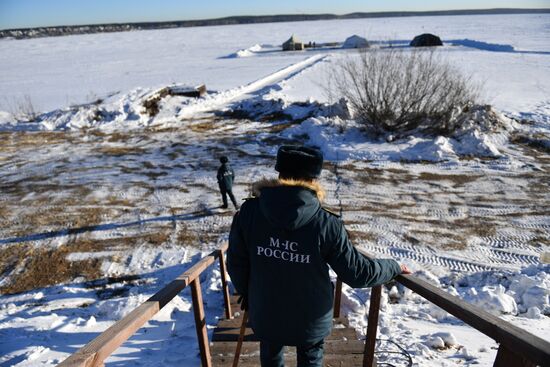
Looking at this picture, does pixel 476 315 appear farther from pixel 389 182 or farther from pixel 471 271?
pixel 389 182

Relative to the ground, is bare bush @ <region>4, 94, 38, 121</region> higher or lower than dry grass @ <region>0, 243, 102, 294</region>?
higher

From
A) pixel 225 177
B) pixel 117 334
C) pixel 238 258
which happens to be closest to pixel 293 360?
pixel 238 258

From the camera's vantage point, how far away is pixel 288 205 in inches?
80.1

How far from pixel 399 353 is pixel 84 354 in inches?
116

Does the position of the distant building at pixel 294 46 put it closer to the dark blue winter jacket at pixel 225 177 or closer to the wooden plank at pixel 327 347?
the dark blue winter jacket at pixel 225 177

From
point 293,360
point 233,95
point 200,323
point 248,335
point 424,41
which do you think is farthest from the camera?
point 424,41

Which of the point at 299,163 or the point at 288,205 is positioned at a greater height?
the point at 299,163

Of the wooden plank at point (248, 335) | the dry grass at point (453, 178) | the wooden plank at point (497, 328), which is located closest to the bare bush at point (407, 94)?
the dry grass at point (453, 178)

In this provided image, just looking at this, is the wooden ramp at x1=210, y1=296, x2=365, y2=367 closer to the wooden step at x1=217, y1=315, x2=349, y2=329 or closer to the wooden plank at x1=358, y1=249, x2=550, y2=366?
the wooden step at x1=217, y1=315, x2=349, y2=329

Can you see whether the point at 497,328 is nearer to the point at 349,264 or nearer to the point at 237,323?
the point at 349,264

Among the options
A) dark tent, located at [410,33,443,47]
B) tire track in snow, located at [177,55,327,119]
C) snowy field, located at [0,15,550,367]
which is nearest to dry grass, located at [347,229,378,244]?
snowy field, located at [0,15,550,367]

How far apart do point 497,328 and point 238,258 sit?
4.44 feet

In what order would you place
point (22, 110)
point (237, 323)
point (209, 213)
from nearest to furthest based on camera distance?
point (237, 323)
point (209, 213)
point (22, 110)

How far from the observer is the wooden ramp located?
3.32m
